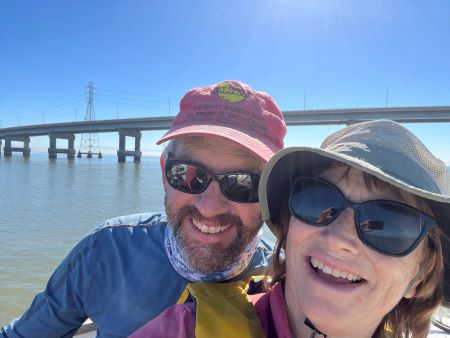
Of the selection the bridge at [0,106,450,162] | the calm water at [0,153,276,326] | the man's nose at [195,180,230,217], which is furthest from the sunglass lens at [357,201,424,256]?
the bridge at [0,106,450,162]

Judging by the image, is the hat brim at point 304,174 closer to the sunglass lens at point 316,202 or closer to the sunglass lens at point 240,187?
the sunglass lens at point 316,202

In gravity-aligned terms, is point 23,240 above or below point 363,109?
below

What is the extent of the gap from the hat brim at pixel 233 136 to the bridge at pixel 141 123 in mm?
40433

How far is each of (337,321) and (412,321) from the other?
535 mm

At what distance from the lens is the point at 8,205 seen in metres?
13.1

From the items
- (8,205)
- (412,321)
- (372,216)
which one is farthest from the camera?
(8,205)

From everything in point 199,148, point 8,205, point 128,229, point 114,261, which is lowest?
point 8,205

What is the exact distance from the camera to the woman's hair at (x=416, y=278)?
1310 millimetres

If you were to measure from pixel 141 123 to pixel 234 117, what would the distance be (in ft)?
175

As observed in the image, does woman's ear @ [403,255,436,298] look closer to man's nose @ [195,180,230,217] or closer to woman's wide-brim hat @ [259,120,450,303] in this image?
woman's wide-brim hat @ [259,120,450,303]

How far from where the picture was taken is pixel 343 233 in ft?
4.04

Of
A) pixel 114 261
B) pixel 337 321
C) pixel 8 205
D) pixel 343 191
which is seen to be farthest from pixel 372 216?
pixel 8 205

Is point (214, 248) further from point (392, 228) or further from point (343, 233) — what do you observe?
point (392, 228)

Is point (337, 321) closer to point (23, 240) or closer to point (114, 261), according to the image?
point (114, 261)
